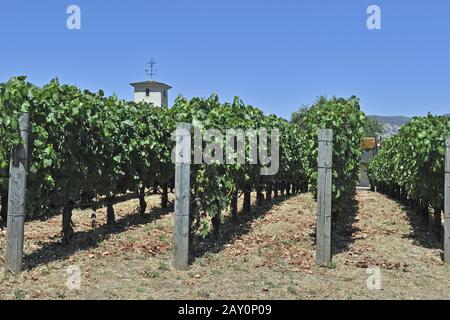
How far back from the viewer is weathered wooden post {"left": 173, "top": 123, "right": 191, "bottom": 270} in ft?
24.1

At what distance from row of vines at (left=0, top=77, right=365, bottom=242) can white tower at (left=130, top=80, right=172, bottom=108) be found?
87044mm

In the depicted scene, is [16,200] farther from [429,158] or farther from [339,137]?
[429,158]

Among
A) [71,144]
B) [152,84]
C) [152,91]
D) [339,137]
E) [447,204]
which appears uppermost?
[152,84]

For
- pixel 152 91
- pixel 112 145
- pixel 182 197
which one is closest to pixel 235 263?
pixel 182 197

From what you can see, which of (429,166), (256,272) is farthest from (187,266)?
(429,166)

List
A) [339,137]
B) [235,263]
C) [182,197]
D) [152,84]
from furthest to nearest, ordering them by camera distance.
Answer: [152,84], [339,137], [235,263], [182,197]

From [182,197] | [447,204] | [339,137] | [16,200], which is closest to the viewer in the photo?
[16,200]

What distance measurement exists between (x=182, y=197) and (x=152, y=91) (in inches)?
3710

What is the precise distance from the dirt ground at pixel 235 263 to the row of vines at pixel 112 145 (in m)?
0.71

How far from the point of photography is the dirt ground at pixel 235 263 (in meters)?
6.22

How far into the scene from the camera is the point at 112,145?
10.3 meters

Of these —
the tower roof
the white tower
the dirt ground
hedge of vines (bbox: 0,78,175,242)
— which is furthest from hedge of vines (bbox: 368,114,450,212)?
the tower roof

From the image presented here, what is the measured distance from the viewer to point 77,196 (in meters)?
8.89
